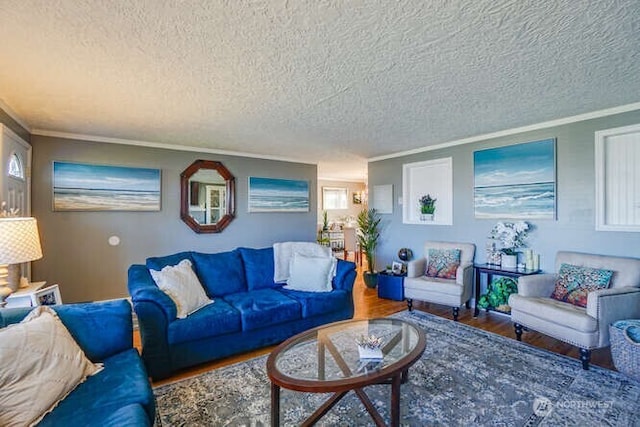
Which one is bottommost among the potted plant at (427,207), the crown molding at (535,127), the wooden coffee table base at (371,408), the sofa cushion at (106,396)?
the wooden coffee table base at (371,408)

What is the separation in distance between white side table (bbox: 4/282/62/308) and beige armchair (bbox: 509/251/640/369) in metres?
4.37

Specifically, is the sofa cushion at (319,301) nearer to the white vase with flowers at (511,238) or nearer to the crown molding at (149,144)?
the white vase with flowers at (511,238)

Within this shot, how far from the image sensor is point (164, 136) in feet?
13.3

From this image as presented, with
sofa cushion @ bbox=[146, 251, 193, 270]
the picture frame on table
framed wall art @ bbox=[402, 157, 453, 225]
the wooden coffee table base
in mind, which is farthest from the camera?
framed wall art @ bbox=[402, 157, 453, 225]

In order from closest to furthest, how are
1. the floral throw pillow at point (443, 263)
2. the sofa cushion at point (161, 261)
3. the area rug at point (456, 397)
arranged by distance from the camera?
the area rug at point (456, 397) → the sofa cushion at point (161, 261) → the floral throw pillow at point (443, 263)

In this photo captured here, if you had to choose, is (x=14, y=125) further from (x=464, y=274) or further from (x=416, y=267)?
(x=464, y=274)

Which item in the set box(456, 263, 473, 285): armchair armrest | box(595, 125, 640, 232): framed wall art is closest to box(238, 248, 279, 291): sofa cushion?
box(456, 263, 473, 285): armchair armrest

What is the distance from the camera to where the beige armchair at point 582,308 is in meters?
2.49

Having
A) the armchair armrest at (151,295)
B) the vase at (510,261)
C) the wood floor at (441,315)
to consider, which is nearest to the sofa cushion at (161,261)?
the armchair armrest at (151,295)

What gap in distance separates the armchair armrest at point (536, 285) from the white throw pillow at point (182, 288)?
308 centimetres

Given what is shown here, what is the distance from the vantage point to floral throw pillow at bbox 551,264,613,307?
9.26 feet

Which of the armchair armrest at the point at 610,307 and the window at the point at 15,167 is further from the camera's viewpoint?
the window at the point at 15,167

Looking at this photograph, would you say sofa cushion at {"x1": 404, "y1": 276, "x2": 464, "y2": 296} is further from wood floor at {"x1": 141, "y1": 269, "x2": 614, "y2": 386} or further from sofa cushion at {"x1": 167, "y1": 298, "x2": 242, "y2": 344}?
sofa cushion at {"x1": 167, "y1": 298, "x2": 242, "y2": 344}

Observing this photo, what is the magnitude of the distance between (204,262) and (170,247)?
1585 millimetres
